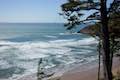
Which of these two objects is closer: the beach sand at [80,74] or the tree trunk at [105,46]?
the tree trunk at [105,46]

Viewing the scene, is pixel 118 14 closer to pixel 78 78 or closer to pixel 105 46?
pixel 105 46

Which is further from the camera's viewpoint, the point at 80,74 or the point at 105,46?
the point at 80,74

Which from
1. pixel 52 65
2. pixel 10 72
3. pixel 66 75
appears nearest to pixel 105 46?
pixel 66 75

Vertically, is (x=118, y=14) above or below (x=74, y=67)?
above

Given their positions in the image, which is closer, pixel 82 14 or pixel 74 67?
pixel 82 14

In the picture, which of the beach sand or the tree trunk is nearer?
the tree trunk

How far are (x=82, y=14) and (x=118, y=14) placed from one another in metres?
1.43

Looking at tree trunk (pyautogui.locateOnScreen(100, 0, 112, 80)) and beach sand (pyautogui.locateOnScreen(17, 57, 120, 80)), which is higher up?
tree trunk (pyautogui.locateOnScreen(100, 0, 112, 80))

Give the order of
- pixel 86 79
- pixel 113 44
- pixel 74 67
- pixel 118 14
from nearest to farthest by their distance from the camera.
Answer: pixel 118 14 < pixel 113 44 < pixel 86 79 < pixel 74 67

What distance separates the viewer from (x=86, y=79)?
34500mm

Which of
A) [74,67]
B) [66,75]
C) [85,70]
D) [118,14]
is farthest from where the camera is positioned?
[74,67]

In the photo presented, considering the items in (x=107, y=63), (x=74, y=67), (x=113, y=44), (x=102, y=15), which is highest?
(x=102, y=15)

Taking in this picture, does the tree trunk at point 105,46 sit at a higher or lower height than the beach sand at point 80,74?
higher

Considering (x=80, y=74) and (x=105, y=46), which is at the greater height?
(x=105, y=46)
